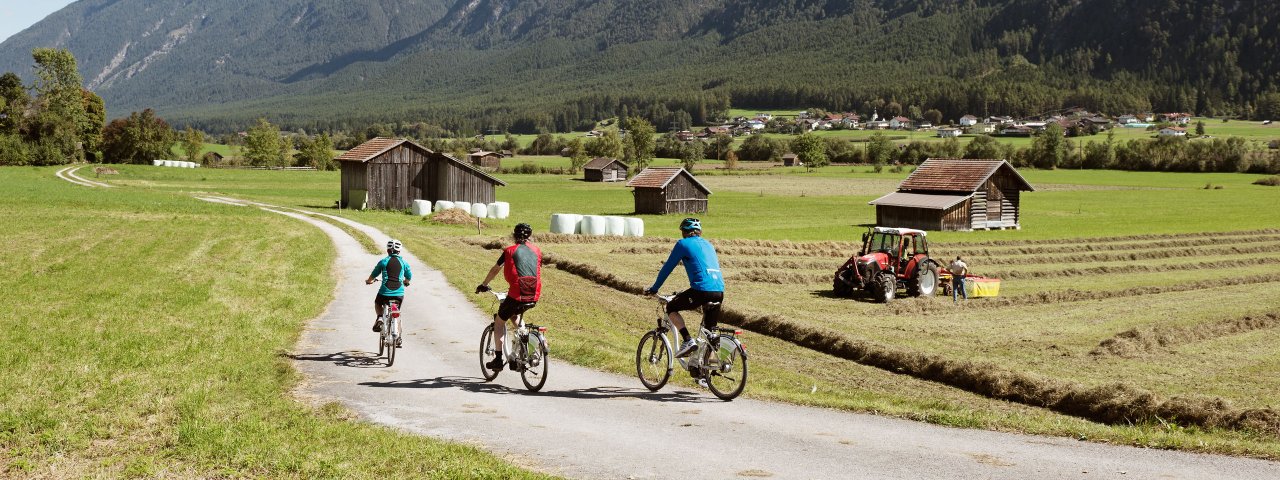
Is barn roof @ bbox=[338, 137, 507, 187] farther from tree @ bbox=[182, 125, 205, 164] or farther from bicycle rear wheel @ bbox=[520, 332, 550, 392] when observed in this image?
tree @ bbox=[182, 125, 205, 164]

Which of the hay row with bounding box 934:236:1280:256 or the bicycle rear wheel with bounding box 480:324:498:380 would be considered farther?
the hay row with bounding box 934:236:1280:256

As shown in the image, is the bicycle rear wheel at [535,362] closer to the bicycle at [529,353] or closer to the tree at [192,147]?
the bicycle at [529,353]

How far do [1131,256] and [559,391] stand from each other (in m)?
39.8

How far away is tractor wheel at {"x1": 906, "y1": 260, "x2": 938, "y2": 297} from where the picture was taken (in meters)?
31.8

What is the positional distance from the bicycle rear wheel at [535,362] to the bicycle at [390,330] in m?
2.76

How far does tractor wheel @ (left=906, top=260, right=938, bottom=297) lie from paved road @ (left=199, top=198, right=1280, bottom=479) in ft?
58.1

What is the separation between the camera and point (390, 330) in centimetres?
1655

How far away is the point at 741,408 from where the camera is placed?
45.3 ft

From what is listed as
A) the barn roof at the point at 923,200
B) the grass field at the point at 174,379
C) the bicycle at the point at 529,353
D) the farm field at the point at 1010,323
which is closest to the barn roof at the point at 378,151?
the farm field at the point at 1010,323

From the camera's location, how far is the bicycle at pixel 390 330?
54.1 feet

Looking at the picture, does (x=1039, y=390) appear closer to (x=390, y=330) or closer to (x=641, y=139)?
(x=390, y=330)

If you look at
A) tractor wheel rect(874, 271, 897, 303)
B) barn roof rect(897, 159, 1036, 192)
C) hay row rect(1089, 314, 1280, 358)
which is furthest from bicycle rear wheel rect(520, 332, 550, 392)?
barn roof rect(897, 159, 1036, 192)

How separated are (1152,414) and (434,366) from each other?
10.7 m

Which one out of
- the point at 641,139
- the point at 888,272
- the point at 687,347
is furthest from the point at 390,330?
the point at 641,139
